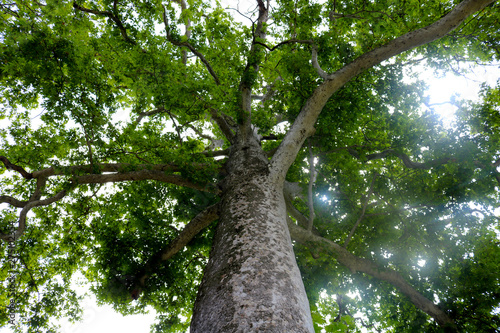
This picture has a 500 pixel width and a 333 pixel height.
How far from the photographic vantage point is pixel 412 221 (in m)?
6.70

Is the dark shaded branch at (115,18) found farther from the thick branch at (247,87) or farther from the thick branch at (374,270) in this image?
the thick branch at (374,270)

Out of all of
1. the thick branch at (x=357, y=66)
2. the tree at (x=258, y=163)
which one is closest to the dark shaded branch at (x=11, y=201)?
the tree at (x=258, y=163)

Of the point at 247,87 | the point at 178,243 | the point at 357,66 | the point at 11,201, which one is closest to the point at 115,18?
the point at 247,87

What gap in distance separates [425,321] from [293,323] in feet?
21.7

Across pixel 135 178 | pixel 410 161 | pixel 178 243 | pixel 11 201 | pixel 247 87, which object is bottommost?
pixel 178 243

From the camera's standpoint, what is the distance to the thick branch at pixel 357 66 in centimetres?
404

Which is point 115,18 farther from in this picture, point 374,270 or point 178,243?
point 374,270

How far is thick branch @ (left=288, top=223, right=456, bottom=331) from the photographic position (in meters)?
5.25

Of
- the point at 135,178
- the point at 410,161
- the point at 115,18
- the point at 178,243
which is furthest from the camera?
the point at 410,161

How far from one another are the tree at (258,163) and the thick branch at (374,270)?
33 millimetres

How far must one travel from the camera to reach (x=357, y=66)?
448 centimetres

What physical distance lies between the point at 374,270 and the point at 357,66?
4550 mm

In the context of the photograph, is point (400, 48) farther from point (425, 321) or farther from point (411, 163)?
point (425, 321)

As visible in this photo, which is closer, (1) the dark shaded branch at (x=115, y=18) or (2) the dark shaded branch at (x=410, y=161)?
(1) the dark shaded branch at (x=115, y=18)
